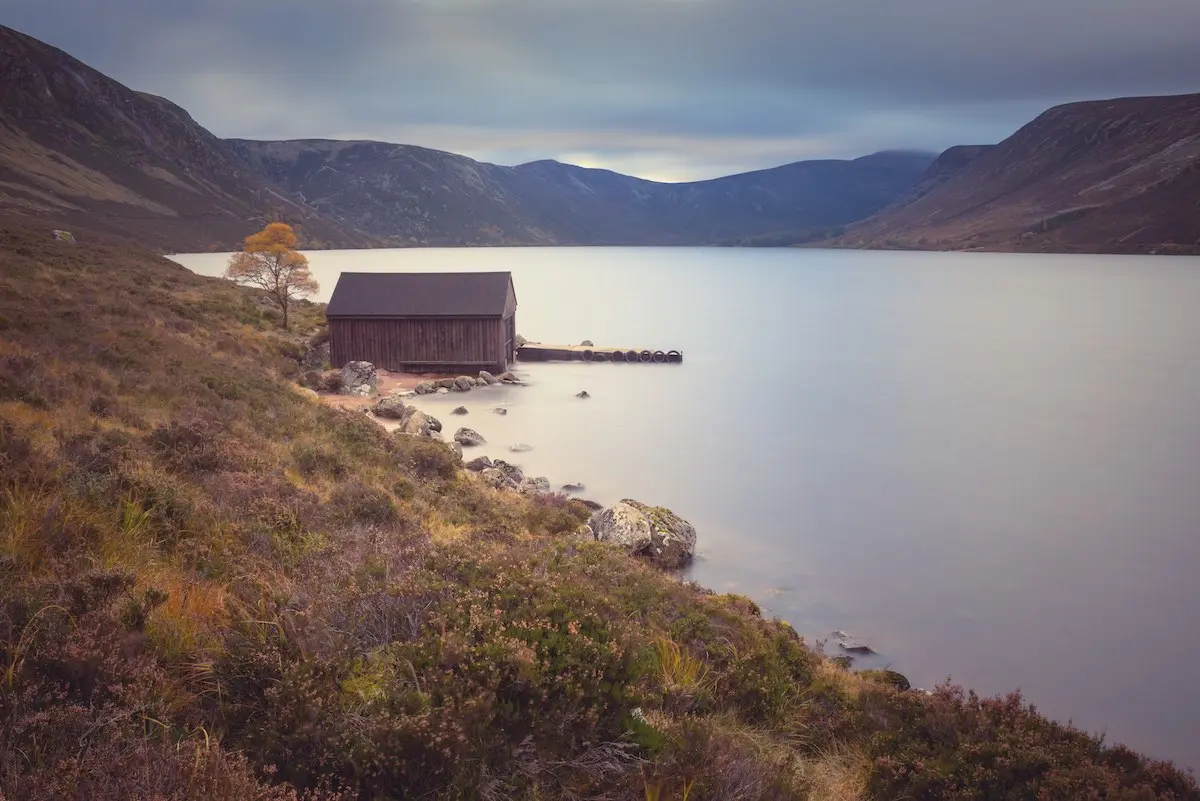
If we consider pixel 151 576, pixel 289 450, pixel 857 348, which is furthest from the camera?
pixel 857 348

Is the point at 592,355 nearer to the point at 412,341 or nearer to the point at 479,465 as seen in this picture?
the point at 412,341

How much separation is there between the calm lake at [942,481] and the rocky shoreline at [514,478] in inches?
37.2

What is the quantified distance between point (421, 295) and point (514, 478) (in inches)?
902

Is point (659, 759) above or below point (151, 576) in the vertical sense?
below

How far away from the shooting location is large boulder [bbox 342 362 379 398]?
3634 cm

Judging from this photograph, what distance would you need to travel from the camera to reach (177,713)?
15.6ft

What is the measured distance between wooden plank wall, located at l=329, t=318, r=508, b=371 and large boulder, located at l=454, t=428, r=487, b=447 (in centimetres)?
1376

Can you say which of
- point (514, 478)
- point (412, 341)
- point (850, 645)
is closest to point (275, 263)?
point (412, 341)

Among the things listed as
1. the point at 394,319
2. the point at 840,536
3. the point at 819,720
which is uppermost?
the point at 394,319

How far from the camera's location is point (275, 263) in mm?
54562

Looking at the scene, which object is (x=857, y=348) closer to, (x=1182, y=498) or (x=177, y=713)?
(x=1182, y=498)

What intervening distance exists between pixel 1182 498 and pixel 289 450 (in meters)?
26.8

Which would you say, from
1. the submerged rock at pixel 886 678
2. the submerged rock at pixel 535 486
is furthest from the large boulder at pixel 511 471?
the submerged rock at pixel 886 678

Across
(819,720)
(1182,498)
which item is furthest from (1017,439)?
(819,720)
